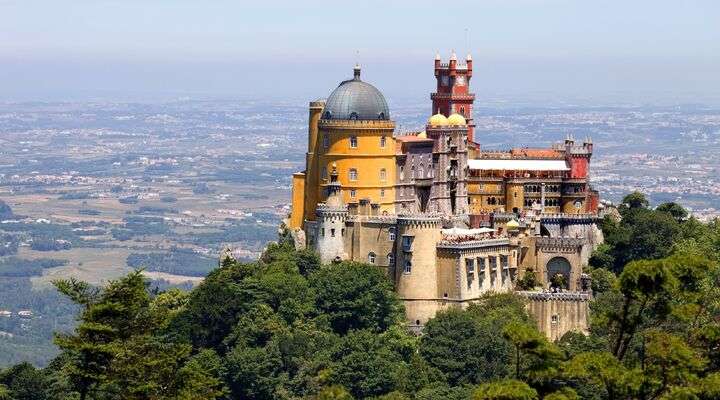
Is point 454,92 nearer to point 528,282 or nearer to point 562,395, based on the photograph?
point 528,282

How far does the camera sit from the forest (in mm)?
66250

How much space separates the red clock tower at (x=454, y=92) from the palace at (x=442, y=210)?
5.11 metres

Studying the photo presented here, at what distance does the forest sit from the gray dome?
842cm

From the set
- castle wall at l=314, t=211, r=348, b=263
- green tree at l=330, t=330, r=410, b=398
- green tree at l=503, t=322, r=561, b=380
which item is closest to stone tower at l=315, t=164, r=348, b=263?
castle wall at l=314, t=211, r=348, b=263

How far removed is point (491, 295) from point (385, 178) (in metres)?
10.9

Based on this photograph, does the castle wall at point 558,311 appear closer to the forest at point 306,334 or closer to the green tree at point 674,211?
the forest at point 306,334

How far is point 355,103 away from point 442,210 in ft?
28.8

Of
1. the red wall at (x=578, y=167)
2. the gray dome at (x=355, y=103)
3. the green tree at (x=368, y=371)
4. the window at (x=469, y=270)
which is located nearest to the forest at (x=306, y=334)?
the green tree at (x=368, y=371)

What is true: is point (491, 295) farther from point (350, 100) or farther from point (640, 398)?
point (640, 398)

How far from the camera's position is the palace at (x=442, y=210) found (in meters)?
94.5

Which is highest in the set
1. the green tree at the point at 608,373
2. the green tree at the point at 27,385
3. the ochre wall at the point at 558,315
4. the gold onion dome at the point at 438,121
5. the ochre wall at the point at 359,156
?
the gold onion dome at the point at 438,121

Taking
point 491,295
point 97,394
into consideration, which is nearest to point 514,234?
point 491,295

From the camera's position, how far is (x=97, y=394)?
7531 cm

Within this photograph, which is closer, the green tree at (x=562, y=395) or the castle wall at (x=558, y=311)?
the green tree at (x=562, y=395)
